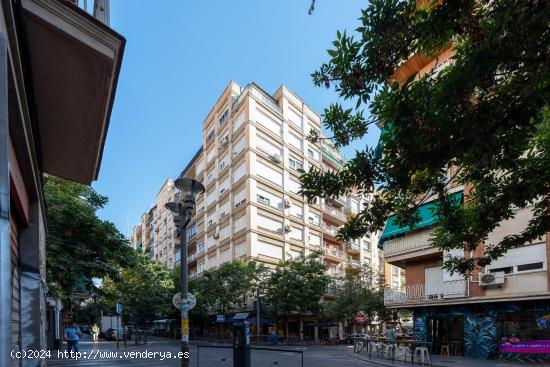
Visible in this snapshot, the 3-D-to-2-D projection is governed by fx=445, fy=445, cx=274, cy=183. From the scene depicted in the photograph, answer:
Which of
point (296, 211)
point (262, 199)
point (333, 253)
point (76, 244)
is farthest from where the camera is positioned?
point (333, 253)

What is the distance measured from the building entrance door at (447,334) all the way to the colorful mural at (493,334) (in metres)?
0.44

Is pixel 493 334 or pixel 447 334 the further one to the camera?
pixel 447 334

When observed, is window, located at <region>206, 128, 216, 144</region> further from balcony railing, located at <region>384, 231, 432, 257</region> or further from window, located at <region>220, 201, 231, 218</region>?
balcony railing, located at <region>384, 231, 432, 257</region>

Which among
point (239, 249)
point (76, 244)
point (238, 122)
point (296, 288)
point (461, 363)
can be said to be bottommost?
point (461, 363)

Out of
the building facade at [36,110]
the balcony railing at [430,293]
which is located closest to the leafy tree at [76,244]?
the building facade at [36,110]

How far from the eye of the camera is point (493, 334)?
816 inches

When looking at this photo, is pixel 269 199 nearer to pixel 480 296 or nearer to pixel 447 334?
pixel 447 334

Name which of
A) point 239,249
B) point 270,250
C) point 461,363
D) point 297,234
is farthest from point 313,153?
point 461,363

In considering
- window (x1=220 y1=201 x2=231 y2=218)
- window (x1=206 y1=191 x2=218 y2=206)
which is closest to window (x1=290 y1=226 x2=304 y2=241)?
window (x1=220 y1=201 x2=231 y2=218)

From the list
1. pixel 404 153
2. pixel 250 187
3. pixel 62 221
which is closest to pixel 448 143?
pixel 404 153

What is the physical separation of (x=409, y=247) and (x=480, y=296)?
4.80 metres

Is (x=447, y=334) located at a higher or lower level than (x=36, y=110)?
lower

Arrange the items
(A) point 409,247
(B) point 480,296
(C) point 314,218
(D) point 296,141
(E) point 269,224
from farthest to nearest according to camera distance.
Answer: (C) point 314,218 < (D) point 296,141 < (E) point 269,224 < (A) point 409,247 < (B) point 480,296

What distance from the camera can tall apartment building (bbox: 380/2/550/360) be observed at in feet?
62.5
